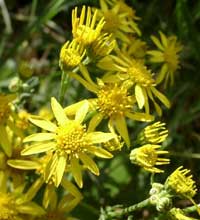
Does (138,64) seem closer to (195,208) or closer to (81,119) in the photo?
(81,119)

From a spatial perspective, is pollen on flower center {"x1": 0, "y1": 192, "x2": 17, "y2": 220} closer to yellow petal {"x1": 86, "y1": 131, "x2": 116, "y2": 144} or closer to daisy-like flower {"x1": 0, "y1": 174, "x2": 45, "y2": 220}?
daisy-like flower {"x1": 0, "y1": 174, "x2": 45, "y2": 220}

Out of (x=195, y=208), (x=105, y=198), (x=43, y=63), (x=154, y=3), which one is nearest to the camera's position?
(x=195, y=208)

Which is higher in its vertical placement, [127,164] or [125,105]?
[125,105]

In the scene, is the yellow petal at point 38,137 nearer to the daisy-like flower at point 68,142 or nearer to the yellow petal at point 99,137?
the daisy-like flower at point 68,142

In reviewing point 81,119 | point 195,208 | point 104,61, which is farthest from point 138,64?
point 195,208

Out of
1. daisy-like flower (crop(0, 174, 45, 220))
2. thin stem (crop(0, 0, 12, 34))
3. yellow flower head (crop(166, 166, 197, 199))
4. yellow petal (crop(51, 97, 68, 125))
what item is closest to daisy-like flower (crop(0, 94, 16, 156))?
daisy-like flower (crop(0, 174, 45, 220))

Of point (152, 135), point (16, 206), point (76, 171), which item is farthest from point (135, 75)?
point (16, 206)

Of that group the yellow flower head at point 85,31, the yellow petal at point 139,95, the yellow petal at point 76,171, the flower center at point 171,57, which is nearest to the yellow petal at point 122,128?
the yellow petal at point 139,95

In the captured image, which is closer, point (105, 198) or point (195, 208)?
point (195, 208)
